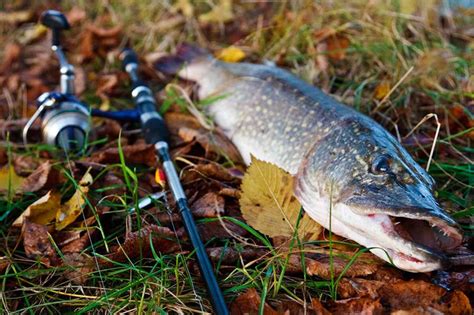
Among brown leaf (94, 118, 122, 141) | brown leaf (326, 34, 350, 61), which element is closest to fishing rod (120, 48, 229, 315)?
brown leaf (94, 118, 122, 141)

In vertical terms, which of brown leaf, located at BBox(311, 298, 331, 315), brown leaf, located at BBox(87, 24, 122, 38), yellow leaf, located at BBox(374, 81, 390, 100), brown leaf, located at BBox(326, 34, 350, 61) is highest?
yellow leaf, located at BBox(374, 81, 390, 100)

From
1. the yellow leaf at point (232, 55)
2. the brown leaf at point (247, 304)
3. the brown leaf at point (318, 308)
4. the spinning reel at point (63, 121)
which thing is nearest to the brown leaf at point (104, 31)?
the yellow leaf at point (232, 55)

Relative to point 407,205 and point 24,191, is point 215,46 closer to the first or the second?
point 24,191

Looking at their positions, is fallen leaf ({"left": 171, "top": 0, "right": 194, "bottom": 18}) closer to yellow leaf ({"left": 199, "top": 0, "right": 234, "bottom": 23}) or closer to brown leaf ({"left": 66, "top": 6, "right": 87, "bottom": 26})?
yellow leaf ({"left": 199, "top": 0, "right": 234, "bottom": 23})

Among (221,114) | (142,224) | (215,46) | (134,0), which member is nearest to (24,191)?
(142,224)

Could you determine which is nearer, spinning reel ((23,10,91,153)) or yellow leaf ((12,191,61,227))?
yellow leaf ((12,191,61,227))

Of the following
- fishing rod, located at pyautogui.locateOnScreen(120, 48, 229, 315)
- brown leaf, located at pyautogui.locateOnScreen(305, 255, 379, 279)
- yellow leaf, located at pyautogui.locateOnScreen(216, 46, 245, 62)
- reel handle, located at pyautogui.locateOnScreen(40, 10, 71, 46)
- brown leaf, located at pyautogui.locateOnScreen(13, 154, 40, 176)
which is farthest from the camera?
yellow leaf, located at pyautogui.locateOnScreen(216, 46, 245, 62)

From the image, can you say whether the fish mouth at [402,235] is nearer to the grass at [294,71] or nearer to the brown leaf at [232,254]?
the grass at [294,71]
